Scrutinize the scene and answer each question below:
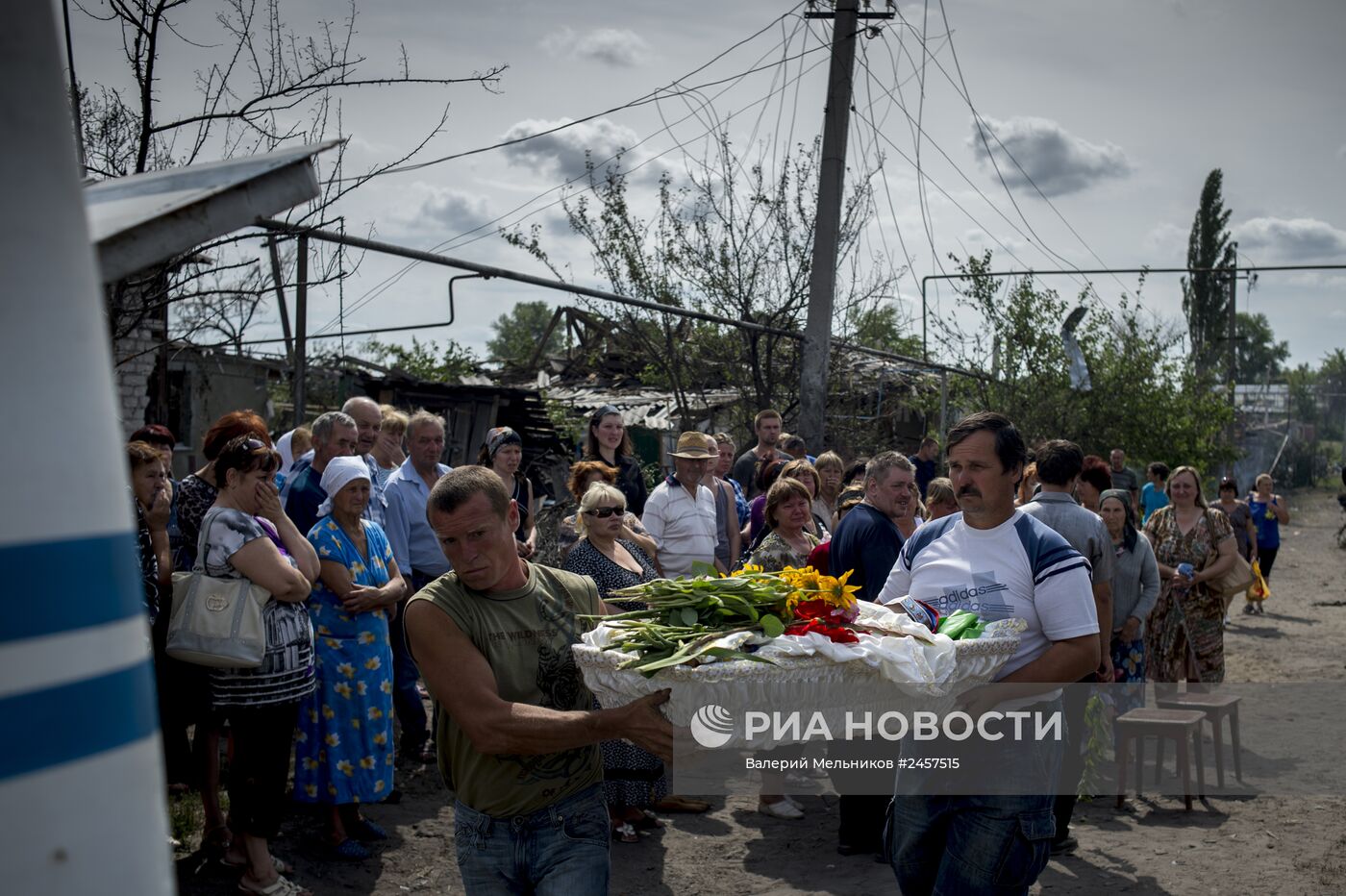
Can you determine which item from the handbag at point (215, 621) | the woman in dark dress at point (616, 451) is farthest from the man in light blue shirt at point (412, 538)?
the handbag at point (215, 621)

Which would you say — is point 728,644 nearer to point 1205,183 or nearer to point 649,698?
point 649,698

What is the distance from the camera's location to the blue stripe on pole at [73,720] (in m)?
1.17

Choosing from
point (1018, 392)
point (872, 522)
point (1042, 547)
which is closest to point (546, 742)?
point (1042, 547)

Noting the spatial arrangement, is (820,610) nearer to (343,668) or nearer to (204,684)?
(343,668)

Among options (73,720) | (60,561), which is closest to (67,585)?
(60,561)

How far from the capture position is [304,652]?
18.6 ft

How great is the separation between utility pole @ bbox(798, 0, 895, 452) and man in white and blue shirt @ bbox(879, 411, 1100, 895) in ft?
29.9

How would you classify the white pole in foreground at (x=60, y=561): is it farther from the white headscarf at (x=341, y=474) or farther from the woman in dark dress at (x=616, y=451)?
the woman in dark dress at (x=616, y=451)

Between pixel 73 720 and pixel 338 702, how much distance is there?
5131 millimetres

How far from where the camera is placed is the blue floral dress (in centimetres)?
611

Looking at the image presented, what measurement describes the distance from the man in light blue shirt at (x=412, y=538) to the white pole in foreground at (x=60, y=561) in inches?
258

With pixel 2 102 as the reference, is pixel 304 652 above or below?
below

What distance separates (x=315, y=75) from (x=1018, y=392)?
15872 mm

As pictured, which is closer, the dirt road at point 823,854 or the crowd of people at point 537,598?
the crowd of people at point 537,598
